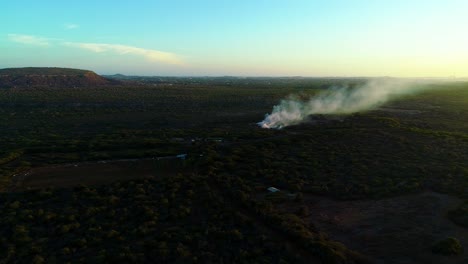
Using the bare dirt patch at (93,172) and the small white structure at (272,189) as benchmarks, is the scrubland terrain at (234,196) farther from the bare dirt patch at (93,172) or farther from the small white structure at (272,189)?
the small white structure at (272,189)

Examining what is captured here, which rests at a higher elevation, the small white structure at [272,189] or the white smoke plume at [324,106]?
the white smoke plume at [324,106]

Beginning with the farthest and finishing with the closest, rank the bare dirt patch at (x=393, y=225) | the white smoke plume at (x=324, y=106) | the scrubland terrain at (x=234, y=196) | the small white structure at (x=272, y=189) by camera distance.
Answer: the white smoke plume at (x=324, y=106) → the small white structure at (x=272, y=189) → the scrubland terrain at (x=234, y=196) → the bare dirt patch at (x=393, y=225)

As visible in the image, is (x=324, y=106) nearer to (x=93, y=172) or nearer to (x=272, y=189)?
(x=272, y=189)

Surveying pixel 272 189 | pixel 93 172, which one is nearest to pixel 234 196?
pixel 272 189

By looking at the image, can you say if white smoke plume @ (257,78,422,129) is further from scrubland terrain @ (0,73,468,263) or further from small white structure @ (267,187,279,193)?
small white structure @ (267,187,279,193)

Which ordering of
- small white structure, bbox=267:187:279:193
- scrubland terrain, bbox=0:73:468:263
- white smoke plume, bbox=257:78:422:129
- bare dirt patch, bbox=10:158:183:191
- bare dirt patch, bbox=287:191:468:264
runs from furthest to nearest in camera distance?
1. white smoke plume, bbox=257:78:422:129
2. bare dirt patch, bbox=10:158:183:191
3. small white structure, bbox=267:187:279:193
4. scrubland terrain, bbox=0:73:468:263
5. bare dirt patch, bbox=287:191:468:264

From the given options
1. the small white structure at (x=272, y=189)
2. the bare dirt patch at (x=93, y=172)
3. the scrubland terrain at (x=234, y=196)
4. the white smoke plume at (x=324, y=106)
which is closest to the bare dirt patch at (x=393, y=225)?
the scrubland terrain at (x=234, y=196)

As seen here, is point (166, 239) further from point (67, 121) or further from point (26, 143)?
point (67, 121)

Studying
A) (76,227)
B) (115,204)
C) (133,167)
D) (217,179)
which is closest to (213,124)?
(133,167)

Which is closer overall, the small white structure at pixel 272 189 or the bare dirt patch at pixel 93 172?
the small white structure at pixel 272 189

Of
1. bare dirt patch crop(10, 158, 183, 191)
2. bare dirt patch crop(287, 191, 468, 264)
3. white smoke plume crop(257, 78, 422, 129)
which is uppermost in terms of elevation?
white smoke plume crop(257, 78, 422, 129)

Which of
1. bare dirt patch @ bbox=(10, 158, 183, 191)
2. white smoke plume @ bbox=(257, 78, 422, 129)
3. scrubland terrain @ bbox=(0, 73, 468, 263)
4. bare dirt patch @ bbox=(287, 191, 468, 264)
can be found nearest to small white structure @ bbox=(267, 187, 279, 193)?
scrubland terrain @ bbox=(0, 73, 468, 263)
